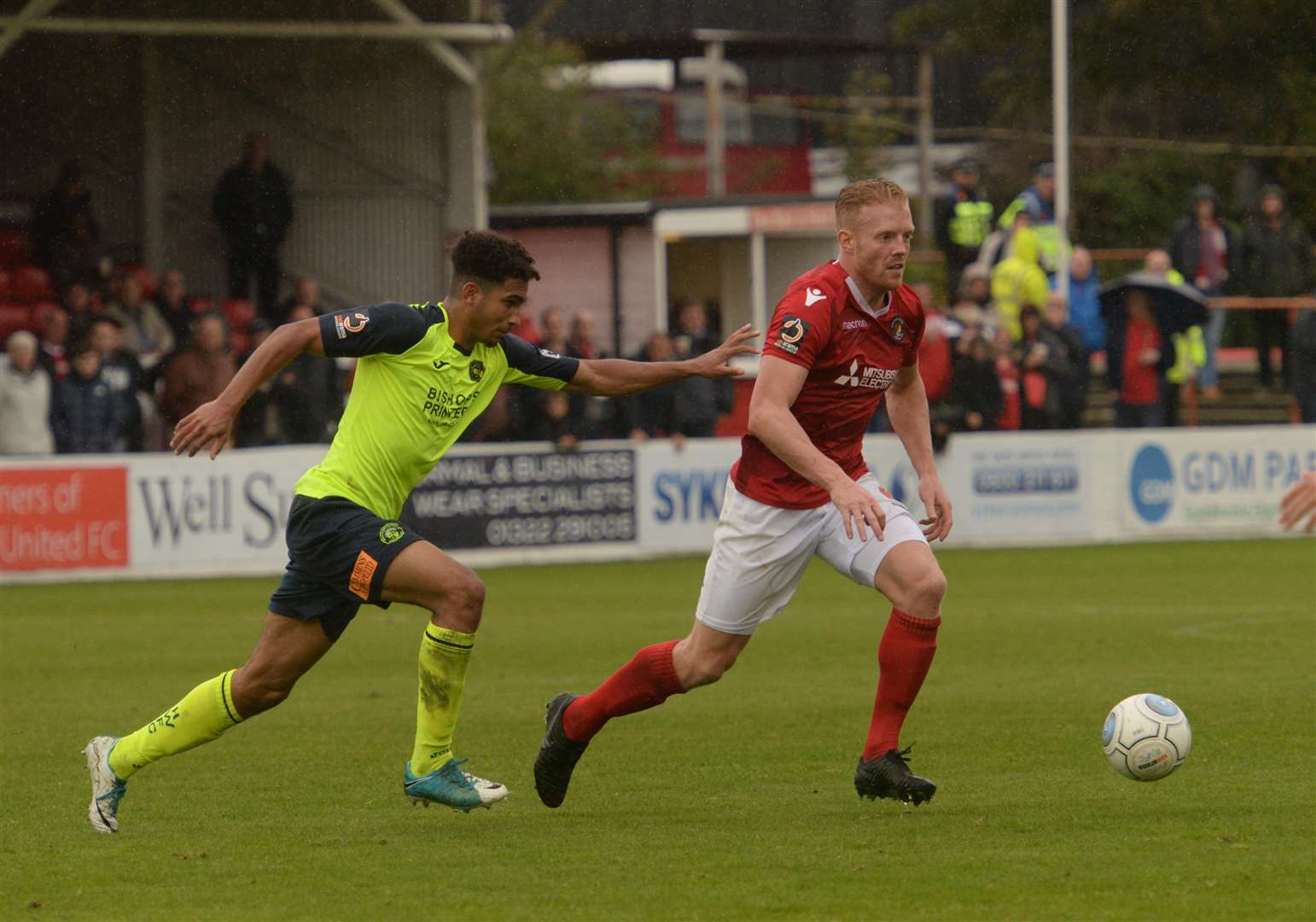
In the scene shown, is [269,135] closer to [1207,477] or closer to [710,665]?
[1207,477]

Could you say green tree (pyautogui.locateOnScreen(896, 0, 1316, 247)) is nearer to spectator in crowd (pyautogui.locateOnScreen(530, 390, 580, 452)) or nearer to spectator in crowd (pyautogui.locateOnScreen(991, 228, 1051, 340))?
spectator in crowd (pyautogui.locateOnScreen(991, 228, 1051, 340))

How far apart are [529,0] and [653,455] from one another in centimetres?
2458

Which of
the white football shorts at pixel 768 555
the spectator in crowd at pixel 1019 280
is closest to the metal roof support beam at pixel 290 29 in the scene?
the spectator in crowd at pixel 1019 280

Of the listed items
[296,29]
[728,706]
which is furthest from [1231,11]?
[728,706]

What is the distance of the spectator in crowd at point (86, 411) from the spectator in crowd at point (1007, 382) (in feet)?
26.9

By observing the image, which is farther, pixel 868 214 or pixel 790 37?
pixel 790 37

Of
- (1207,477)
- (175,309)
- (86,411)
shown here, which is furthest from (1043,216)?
(86,411)

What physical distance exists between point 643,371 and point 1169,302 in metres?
13.9

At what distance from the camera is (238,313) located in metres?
21.6

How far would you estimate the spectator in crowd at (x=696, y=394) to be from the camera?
62.5 ft

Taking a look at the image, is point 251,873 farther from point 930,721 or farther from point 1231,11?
point 1231,11

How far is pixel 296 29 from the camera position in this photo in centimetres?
2278

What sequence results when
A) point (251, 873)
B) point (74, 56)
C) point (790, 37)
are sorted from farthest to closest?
1. point (790, 37)
2. point (74, 56)
3. point (251, 873)

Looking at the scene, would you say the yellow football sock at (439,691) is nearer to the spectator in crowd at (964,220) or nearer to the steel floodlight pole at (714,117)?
the spectator in crowd at (964,220)
